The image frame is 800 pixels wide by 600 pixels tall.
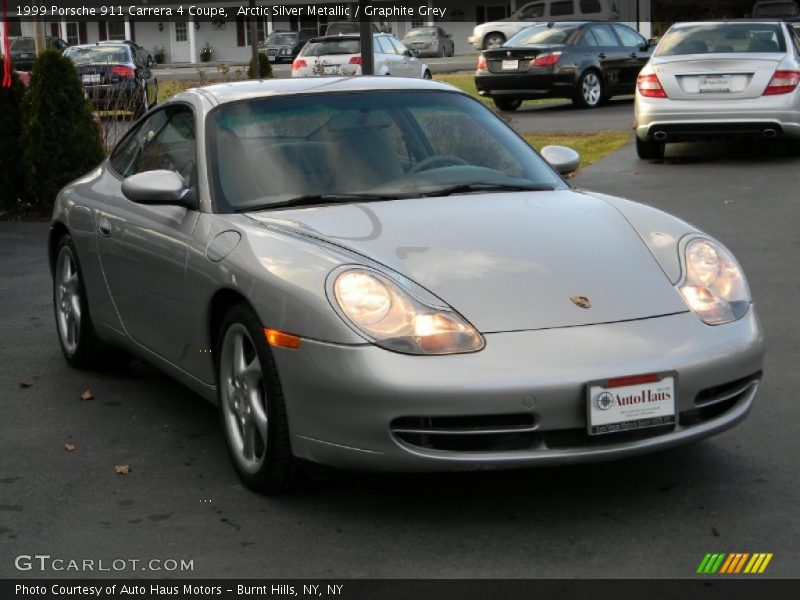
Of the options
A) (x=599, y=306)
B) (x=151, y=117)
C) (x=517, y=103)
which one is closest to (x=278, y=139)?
(x=151, y=117)

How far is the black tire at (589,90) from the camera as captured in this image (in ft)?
79.7

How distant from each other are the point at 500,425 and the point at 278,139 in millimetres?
1854

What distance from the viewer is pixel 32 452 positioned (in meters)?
5.70

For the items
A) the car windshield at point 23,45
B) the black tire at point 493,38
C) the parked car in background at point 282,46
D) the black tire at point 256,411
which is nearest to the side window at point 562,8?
the black tire at point 493,38

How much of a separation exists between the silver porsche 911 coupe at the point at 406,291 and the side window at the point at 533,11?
39911 mm

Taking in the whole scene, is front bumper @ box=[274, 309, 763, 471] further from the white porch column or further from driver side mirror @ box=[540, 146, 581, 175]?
the white porch column

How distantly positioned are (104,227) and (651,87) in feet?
32.4

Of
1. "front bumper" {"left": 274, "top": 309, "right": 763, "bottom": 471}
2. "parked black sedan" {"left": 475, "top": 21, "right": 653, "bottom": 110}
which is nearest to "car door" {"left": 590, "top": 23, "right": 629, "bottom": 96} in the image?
"parked black sedan" {"left": 475, "top": 21, "right": 653, "bottom": 110}

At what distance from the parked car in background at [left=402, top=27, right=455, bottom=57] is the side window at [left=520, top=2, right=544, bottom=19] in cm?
1025

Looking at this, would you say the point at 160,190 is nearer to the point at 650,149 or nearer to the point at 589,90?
the point at 650,149

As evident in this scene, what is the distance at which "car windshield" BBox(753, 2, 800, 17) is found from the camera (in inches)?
1523

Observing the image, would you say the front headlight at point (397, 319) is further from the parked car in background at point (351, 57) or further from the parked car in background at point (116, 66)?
the parked car in background at point (351, 57)

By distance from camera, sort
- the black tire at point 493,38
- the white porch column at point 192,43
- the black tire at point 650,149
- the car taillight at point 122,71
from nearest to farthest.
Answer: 1. the black tire at point 650,149
2. the car taillight at point 122,71
3. the black tire at point 493,38
4. the white porch column at point 192,43
